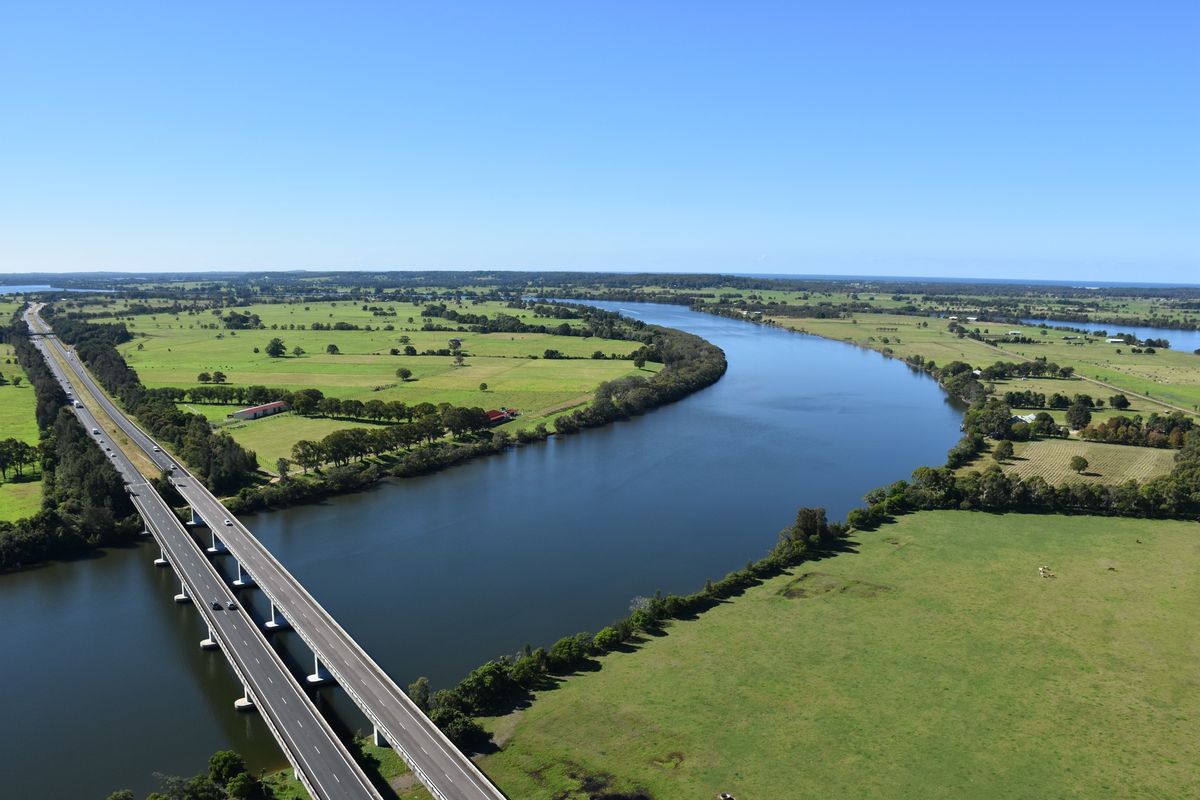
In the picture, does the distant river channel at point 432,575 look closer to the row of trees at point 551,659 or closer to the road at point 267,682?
the road at point 267,682

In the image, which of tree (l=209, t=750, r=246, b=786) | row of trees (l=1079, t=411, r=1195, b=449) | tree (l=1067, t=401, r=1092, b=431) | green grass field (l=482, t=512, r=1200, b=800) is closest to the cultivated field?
row of trees (l=1079, t=411, r=1195, b=449)

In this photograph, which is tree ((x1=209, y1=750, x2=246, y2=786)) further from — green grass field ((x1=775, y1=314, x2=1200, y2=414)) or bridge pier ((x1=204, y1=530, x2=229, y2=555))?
green grass field ((x1=775, y1=314, x2=1200, y2=414))

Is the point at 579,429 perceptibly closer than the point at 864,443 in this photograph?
No

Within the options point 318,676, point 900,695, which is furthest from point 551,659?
point 900,695

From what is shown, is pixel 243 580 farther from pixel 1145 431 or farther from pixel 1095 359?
pixel 1095 359

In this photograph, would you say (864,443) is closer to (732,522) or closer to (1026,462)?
(1026,462)

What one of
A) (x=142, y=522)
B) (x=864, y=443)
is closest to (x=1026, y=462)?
(x=864, y=443)
